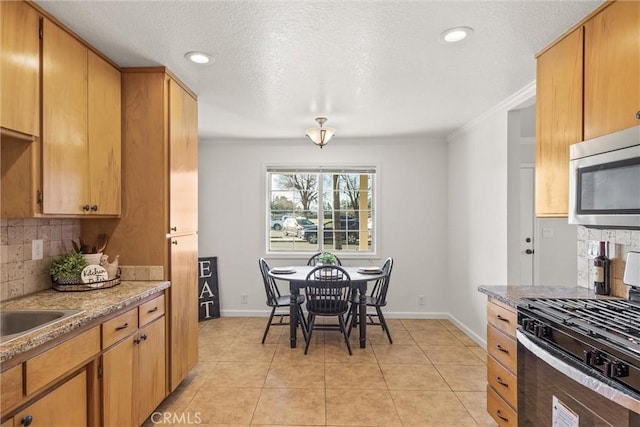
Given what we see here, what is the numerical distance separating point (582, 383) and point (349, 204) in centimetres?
374

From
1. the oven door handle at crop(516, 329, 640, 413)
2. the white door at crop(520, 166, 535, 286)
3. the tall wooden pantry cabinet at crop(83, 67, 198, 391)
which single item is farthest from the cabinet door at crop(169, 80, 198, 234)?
the white door at crop(520, 166, 535, 286)

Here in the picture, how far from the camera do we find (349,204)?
495 centimetres

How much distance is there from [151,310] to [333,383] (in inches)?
62.2

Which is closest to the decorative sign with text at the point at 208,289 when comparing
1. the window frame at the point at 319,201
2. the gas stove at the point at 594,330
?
the window frame at the point at 319,201

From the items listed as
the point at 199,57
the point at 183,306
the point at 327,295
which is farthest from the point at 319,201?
the point at 199,57

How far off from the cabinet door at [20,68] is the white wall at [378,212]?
3.12 metres

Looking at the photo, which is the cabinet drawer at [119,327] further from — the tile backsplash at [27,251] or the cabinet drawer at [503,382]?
the cabinet drawer at [503,382]

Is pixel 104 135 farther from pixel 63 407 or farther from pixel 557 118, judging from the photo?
pixel 557 118

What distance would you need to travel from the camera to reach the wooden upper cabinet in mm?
1790

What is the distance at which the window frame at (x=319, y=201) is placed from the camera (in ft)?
15.8

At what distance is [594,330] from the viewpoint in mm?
1376

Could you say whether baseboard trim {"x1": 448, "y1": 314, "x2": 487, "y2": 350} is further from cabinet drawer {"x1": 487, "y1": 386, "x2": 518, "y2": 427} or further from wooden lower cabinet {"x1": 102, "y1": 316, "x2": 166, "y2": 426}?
wooden lower cabinet {"x1": 102, "y1": 316, "x2": 166, "y2": 426}

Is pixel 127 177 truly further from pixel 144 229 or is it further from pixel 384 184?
pixel 384 184

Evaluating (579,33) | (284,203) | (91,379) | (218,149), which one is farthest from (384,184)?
(91,379)
